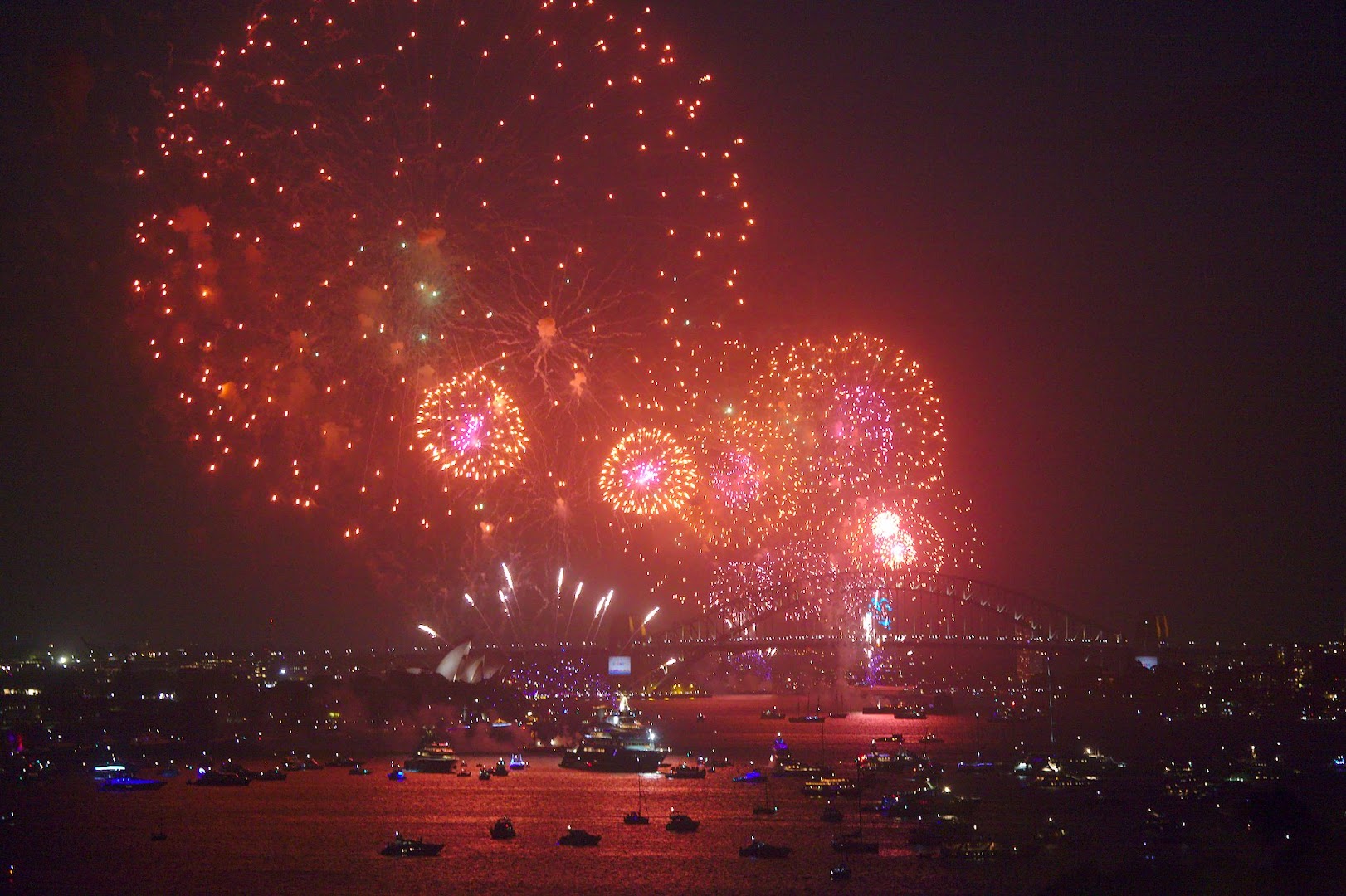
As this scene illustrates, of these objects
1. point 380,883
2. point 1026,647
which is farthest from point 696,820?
point 1026,647

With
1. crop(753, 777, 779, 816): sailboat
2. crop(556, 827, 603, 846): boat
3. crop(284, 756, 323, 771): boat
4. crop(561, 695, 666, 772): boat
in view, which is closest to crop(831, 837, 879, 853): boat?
crop(556, 827, 603, 846): boat

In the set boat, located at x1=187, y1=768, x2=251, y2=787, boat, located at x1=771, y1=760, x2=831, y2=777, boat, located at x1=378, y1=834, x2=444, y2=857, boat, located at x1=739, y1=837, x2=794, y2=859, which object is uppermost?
boat, located at x1=771, y1=760, x2=831, y2=777

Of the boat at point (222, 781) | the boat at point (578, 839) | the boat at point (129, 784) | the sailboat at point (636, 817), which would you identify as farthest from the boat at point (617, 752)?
the boat at point (578, 839)

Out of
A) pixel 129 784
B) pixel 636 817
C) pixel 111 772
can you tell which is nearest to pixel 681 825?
pixel 636 817

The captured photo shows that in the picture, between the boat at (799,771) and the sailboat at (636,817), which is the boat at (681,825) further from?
the boat at (799,771)

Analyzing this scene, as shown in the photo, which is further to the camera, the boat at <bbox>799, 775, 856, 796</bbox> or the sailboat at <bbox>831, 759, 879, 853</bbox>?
the boat at <bbox>799, 775, 856, 796</bbox>

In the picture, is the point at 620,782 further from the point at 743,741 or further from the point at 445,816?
the point at 743,741

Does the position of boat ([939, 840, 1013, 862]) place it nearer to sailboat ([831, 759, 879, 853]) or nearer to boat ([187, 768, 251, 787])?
sailboat ([831, 759, 879, 853])
